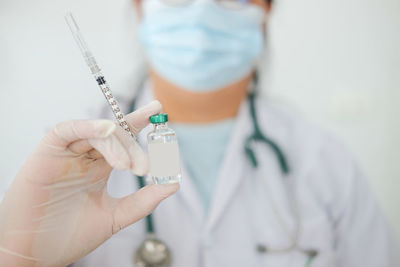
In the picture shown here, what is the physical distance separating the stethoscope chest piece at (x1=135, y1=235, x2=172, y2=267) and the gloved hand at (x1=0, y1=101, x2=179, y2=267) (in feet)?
0.75

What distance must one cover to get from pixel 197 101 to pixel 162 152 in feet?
1.59

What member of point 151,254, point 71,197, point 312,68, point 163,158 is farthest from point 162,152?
point 312,68

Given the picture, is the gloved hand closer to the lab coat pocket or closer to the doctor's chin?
the doctor's chin

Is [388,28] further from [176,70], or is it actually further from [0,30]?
Result: [0,30]

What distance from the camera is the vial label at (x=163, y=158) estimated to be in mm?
471

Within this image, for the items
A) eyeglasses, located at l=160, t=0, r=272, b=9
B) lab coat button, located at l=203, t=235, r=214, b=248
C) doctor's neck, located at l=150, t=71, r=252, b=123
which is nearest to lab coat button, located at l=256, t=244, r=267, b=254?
lab coat button, located at l=203, t=235, r=214, b=248

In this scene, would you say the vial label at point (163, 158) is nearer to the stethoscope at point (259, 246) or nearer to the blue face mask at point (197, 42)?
the stethoscope at point (259, 246)

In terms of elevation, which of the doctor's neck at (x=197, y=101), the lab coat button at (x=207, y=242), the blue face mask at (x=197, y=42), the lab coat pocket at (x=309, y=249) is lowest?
the lab coat pocket at (x=309, y=249)

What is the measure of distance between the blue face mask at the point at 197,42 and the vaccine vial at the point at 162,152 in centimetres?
41

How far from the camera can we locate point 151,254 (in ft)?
2.46

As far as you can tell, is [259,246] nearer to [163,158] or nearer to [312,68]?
[163,158]

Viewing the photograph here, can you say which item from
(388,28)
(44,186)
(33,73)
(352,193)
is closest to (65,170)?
(44,186)

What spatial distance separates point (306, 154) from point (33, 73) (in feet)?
2.44

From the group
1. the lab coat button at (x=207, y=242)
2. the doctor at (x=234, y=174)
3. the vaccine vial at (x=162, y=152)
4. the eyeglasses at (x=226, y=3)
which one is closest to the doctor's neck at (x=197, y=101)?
the doctor at (x=234, y=174)
